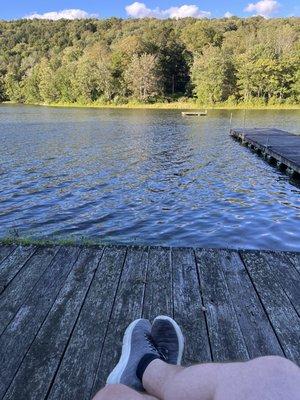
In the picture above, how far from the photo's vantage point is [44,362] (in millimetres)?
2262

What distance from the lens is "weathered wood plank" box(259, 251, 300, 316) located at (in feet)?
10.1

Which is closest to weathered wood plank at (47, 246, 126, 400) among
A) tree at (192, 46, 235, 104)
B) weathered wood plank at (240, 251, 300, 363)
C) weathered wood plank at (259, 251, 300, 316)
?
weathered wood plank at (240, 251, 300, 363)

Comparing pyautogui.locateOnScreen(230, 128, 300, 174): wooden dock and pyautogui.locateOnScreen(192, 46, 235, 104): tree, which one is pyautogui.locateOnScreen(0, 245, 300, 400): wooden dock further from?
pyautogui.locateOnScreen(192, 46, 235, 104): tree

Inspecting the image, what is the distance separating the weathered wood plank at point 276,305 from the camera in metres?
2.44

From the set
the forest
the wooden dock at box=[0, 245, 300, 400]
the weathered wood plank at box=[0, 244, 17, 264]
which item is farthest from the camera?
the forest

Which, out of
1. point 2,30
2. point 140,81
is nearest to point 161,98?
point 140,81

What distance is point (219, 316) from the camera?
108 inches

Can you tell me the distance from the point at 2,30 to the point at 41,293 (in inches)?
5331

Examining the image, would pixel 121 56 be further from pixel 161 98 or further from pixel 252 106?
pixel 252 106

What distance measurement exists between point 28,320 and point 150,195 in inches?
335

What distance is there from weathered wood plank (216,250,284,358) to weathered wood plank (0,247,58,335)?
5.51ft

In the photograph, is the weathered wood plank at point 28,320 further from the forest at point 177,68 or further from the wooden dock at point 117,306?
the forest at point 177,68

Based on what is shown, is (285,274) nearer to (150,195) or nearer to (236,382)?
(236,382)

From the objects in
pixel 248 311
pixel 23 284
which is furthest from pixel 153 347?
pixel 23 284
